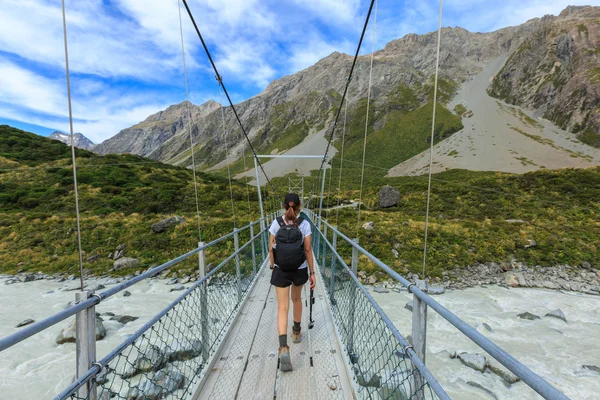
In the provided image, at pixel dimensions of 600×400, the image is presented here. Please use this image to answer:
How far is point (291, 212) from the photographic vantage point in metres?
2.75

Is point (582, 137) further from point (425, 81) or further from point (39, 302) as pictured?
point (39, 302)

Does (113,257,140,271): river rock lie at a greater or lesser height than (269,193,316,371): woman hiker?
lesser

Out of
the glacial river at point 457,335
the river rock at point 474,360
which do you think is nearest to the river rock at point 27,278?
the glacial river at point 457,335

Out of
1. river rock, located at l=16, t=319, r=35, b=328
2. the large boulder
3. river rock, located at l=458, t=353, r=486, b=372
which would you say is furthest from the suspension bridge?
the large boulder

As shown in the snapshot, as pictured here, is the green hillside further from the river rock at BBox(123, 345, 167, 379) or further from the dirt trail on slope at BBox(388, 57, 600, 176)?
the dirt trail on slope at BBox(388, 57, 600, 176)

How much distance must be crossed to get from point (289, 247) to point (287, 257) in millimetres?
93

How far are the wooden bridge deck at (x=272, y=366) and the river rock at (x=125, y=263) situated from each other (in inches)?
456

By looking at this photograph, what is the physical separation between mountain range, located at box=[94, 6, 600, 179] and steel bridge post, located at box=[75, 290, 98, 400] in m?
41.6

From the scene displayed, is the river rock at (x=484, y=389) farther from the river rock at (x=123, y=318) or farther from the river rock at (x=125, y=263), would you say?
the river rock at (x=125, y=263)

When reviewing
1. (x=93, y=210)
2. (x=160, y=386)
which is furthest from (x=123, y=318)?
(x=93, y=210)

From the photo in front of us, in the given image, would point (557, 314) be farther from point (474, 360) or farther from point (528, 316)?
point (474, 360)

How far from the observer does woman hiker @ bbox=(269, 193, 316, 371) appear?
2.70 metres

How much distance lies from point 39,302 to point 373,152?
86626 mm

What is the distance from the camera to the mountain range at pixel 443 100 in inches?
2936
